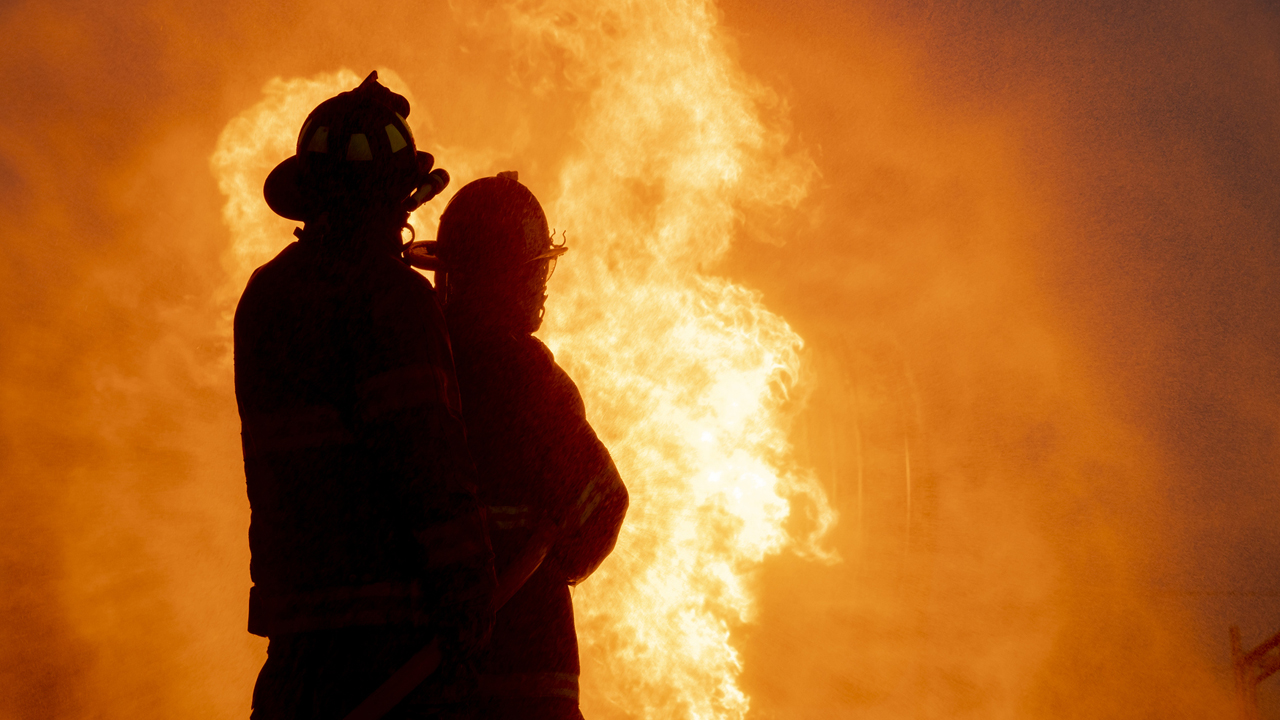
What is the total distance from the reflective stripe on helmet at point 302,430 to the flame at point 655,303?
15.0 ft

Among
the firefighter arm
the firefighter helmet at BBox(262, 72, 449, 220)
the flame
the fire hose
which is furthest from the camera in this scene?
the flame

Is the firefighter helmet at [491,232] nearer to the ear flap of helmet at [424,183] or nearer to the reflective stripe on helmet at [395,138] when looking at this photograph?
the ear flap of helmet at [424,183]

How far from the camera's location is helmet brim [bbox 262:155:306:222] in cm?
168

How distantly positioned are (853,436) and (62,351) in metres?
7.79

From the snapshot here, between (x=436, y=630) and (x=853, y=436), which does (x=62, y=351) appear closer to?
(x=436, y=630)

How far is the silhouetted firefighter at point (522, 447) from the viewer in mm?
1795

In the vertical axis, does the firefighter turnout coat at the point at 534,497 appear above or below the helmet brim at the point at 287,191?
below

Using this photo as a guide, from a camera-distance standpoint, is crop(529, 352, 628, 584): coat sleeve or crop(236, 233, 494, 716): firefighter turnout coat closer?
crop(236, 233, 494, 716): firefighter turnout coat

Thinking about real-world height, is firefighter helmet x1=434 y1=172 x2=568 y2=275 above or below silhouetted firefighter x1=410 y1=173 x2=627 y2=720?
above

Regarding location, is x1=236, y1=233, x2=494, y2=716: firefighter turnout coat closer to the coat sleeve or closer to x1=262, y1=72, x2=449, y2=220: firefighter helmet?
x1=262, y1=72, x2=449, y2=220: firefighter helmet

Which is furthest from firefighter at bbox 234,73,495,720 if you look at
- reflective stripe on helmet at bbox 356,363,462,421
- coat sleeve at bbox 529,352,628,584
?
coat sleeve at bbox 529,352,628,584

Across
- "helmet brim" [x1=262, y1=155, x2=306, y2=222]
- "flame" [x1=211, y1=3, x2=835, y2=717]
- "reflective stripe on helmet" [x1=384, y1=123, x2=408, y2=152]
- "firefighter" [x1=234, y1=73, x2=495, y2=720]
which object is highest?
"flame" [x1=211, y1=3, x2=835, y2=717]

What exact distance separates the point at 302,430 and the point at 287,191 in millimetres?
603

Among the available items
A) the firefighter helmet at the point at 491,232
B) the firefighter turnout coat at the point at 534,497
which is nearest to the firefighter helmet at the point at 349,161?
the firefighter helmet at the point at 491,232
